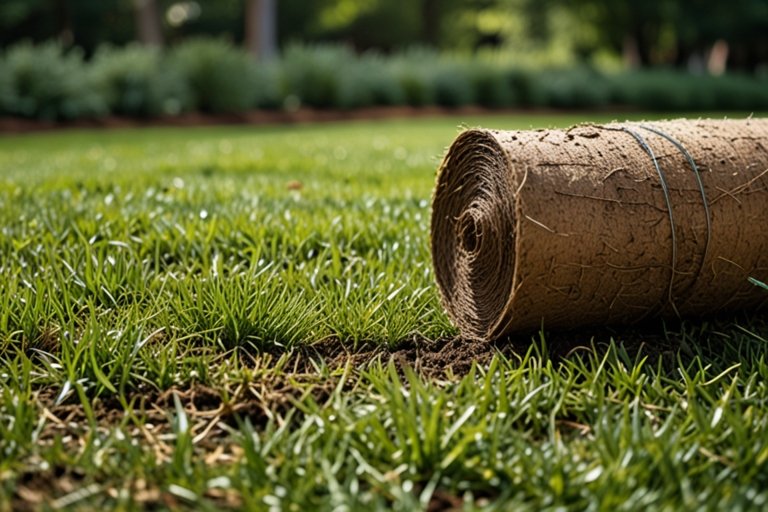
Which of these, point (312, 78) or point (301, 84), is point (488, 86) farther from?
point (301, 84)

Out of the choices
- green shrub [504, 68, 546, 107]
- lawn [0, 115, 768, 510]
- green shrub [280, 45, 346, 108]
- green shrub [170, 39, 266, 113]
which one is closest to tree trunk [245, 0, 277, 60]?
green shrub [280, 45, 346, 108]

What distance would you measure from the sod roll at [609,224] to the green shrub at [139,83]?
41.5 feet

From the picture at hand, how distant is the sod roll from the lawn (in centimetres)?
15

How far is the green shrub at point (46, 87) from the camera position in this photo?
43.1 ft

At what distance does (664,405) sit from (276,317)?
128cm

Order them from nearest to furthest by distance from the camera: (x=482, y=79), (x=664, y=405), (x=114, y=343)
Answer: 1. (x=664, y=405)
2. (x=114, y=343)
3. (x=482, y=79)

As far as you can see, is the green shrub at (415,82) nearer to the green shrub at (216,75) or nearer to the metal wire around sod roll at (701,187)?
the green shrub at (216,75)

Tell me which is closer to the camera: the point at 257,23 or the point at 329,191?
the point at 329,191

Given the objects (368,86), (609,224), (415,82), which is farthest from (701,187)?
(415,82)

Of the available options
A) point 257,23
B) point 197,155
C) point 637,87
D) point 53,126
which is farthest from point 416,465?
point 637,87

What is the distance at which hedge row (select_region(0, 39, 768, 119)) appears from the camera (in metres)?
13.6

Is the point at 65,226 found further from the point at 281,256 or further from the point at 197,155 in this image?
the point at 197,155

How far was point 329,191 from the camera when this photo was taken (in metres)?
5.19

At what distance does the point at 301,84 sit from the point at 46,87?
18.0 feet
